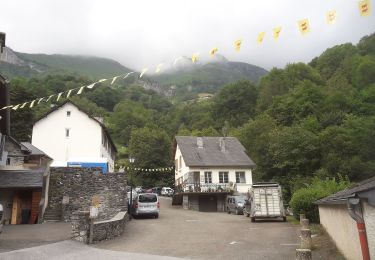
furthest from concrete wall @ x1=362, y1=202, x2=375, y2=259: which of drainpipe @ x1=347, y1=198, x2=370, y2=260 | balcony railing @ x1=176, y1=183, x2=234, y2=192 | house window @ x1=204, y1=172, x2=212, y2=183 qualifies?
house window @ x1=204, y1=172, x2=212, y2=183

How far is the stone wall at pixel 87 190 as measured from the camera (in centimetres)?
2338

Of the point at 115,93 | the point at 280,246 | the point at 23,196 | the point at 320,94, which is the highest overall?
the point at 115,93

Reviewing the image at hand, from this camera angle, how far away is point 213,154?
133 feet

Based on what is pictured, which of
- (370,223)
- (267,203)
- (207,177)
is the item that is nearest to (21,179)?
(267,203)

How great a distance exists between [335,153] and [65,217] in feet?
107

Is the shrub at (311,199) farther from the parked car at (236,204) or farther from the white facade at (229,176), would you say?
the white facade at (229,176)

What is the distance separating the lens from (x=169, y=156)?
2532 inches

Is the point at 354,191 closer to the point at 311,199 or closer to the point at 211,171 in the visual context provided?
the point at 311,199

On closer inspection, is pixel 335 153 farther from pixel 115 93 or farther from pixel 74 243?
pixel 115 93

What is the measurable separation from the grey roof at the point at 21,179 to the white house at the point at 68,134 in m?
13.6

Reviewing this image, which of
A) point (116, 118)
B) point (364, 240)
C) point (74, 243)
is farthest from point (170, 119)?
point (364, 240)

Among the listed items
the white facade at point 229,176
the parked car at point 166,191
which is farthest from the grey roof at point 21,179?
the parked car at point 166,191

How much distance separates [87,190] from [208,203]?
16002 millimetres

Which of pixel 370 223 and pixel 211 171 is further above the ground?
pixel 211 171
